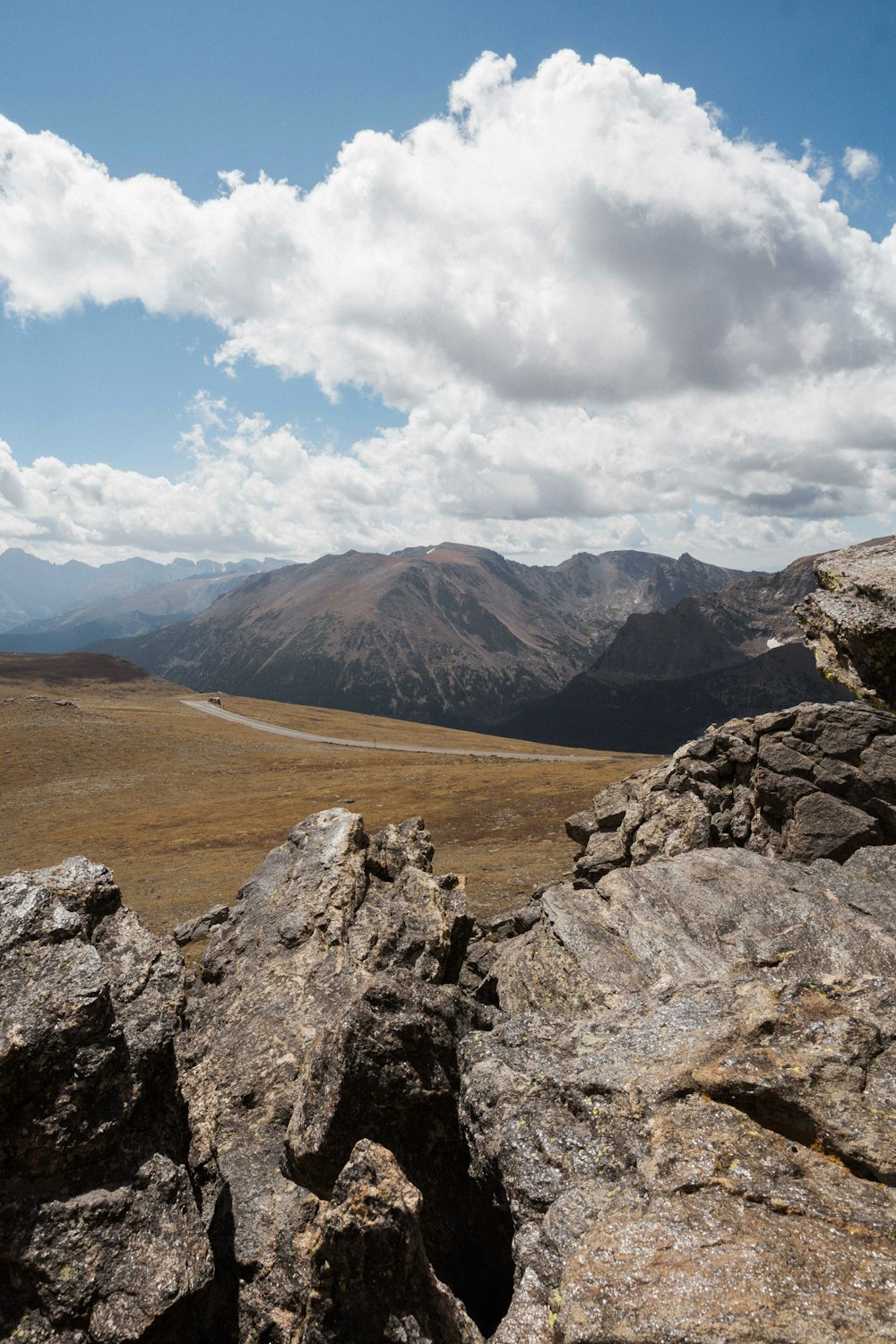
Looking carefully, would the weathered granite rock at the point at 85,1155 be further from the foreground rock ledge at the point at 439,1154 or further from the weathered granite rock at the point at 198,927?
the weathered granite rock at the point at 198,927

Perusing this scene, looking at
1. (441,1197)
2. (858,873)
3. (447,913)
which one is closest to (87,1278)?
(441,1197)

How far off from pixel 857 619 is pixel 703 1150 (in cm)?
2067

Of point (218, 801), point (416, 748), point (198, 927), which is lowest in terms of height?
point (218, 801)

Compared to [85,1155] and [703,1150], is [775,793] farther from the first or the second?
[85,1155]

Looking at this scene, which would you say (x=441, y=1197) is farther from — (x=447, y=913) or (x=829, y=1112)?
(x=447, y=913)

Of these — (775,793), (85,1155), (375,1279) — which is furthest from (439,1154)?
(775,793)

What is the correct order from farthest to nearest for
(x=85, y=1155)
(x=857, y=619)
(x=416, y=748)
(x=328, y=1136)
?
(x=416, y=748) → (x=857, y=619) → (x=328, y=1136) → (x=85, y=1155)

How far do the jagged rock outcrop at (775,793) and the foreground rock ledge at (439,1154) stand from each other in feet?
34.6

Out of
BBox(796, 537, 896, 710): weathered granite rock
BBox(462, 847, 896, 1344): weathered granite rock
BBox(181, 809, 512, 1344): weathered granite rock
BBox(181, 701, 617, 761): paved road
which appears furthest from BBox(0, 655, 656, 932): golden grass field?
BBox(462, 847, 896, 1344): weathered granite rock

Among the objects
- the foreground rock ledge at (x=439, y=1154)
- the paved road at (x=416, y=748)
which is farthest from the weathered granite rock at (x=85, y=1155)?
the paved road at (x=416, y=748)

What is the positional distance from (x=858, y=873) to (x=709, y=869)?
15.8 feet

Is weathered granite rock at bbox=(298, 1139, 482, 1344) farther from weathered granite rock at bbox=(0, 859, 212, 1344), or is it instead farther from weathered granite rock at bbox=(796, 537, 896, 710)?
weathered granite rock at bbox=(796, 537, 896, 710)

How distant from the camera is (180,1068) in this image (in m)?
17.0

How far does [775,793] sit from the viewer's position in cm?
3002
